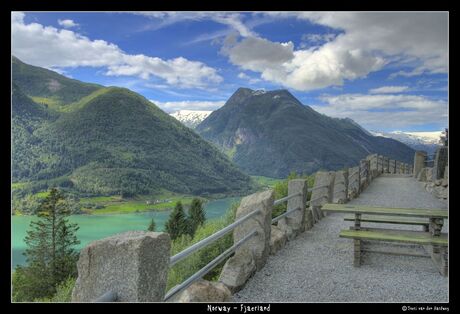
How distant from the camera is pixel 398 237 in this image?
19.2 feet

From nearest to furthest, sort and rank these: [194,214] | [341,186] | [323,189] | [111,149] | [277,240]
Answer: [277,240]
[323,189]
[341,186]
[194,214]
[111,149]

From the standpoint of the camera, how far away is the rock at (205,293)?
3.92m

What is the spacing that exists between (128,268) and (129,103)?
589 feet

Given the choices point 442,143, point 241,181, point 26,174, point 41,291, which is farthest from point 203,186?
point 442,143

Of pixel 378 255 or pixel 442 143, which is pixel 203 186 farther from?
pixel 378 255

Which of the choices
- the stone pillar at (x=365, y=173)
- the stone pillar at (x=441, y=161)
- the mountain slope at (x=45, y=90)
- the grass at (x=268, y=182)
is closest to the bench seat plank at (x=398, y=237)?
the grass at (x=268, y=182)

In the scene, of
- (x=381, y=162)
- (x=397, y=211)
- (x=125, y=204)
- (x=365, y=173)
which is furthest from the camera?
(x=125, y=204)

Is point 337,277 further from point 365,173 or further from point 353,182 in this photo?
point 365,173

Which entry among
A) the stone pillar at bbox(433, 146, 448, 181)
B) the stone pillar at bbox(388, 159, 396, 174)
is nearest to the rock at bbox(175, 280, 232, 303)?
the stone pillar at bbox(433, 146, 448, 181)

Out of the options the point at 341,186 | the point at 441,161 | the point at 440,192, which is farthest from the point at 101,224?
the point at 440,192

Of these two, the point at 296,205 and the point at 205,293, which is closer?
the point at 205,293

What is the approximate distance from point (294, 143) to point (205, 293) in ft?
380

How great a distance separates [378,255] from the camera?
670cm

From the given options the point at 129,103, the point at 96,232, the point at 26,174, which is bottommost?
the point at 96,232
